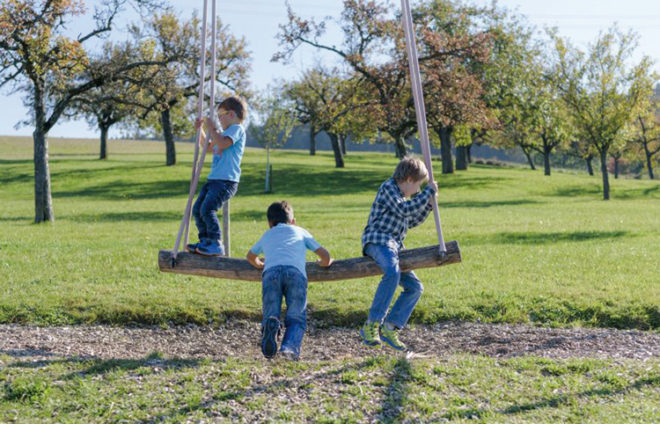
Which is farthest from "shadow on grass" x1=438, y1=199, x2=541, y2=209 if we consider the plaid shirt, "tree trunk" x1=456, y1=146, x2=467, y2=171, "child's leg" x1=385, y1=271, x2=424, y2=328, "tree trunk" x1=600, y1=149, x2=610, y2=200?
the plaid shirt

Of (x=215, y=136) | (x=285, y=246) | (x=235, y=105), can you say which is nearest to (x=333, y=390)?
(x=285, y=246)

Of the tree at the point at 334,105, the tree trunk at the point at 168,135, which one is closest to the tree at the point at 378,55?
the tree at the point at 334,105

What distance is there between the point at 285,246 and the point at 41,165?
17845 mm

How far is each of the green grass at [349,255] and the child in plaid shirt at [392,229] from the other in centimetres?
229

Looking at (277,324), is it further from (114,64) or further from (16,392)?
(114,64)

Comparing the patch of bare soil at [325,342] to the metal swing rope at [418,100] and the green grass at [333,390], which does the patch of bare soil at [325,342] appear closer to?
the green grass at [333,390]

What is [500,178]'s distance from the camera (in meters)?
46.7

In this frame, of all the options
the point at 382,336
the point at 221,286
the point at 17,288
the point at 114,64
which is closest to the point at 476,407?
the point at 382,336

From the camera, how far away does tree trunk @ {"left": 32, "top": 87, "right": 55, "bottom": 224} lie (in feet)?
71.9

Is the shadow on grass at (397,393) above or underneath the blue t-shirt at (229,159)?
underneath

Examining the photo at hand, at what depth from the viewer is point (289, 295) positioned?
693cm

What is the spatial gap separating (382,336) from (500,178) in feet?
135

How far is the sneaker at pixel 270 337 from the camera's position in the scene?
6426mm

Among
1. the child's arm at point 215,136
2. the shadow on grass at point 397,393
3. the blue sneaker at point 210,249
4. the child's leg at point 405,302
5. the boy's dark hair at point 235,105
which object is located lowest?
the shadow on grass at point 397,393
